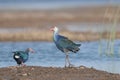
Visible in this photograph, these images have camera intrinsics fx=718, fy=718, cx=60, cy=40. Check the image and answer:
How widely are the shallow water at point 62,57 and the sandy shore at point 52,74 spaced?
5.65ft

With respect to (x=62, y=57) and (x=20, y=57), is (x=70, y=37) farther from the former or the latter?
(x=20, y=57)

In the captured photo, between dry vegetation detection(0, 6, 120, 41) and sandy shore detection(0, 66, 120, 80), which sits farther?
dry vegetation detection(0, 6, 120, 41)

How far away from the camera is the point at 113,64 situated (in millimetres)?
18594

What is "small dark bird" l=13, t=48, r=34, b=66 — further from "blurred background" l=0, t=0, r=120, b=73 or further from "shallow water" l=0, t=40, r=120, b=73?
"blurred background" l=0, t=0, r=120, b=73

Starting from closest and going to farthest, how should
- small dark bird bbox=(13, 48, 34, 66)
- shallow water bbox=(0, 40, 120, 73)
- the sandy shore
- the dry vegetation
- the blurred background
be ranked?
the sandy shore < small dark bird bbox=(13, 48, 34, 66) < shallow water bbox=(0, 40, 120, 73) < the blurred background < the dry vegetation

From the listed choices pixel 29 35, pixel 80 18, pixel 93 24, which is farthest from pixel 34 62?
pixel 80 18

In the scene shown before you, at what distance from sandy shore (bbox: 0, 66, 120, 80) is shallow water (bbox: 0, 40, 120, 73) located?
172 centimetres

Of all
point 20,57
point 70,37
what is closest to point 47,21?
point 70,37

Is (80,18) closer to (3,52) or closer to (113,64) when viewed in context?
(3,52)

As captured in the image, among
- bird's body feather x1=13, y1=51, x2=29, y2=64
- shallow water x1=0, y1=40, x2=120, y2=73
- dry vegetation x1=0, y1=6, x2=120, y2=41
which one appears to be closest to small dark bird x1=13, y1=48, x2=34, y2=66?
bird's body feather x1=13, y1=51, x2=29, y2=64

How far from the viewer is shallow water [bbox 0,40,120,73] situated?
18.7 m

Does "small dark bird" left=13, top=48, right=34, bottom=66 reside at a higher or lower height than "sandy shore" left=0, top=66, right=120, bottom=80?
higher

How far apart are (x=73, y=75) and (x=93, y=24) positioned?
16599 mm

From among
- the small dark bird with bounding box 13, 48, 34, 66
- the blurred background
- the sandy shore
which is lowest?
the sandy shore
